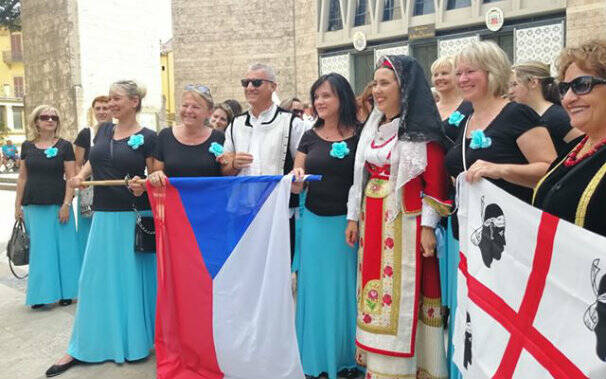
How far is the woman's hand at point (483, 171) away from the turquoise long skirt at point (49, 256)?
4.52 meters

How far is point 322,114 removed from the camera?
3.55 meters

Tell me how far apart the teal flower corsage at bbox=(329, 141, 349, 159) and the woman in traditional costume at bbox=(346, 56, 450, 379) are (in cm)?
22

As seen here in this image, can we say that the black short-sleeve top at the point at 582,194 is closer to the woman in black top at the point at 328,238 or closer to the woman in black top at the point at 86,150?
the woman in black top at the point at 328,238

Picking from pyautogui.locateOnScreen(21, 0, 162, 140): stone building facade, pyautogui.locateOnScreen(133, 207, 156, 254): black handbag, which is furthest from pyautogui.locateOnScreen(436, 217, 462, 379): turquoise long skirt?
pyautogui.locateOnScreen(21, 0, 162, 140): stone building facade

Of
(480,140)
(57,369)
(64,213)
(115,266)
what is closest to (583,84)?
(480,140)

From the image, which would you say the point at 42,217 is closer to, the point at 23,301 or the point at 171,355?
the point at 23,301

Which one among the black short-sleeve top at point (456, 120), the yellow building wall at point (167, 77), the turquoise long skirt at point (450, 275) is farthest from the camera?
the yellow building wall at point (167, 77)

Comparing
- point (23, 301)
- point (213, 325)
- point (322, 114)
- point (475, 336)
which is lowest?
point (23, 301)

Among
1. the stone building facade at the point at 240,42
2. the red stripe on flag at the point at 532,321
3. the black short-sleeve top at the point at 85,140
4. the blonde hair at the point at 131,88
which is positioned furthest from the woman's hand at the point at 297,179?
the stone building facade at the point at 240,42

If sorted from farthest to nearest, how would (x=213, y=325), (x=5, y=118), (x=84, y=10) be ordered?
(x=5, y=118) → (x=84, y=10) → (x=213, y=325)

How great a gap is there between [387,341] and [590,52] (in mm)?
1896

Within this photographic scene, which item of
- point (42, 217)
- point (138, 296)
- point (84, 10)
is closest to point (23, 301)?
point (42, 217)

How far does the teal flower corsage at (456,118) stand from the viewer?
4.10 m

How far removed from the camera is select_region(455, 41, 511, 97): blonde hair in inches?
111
